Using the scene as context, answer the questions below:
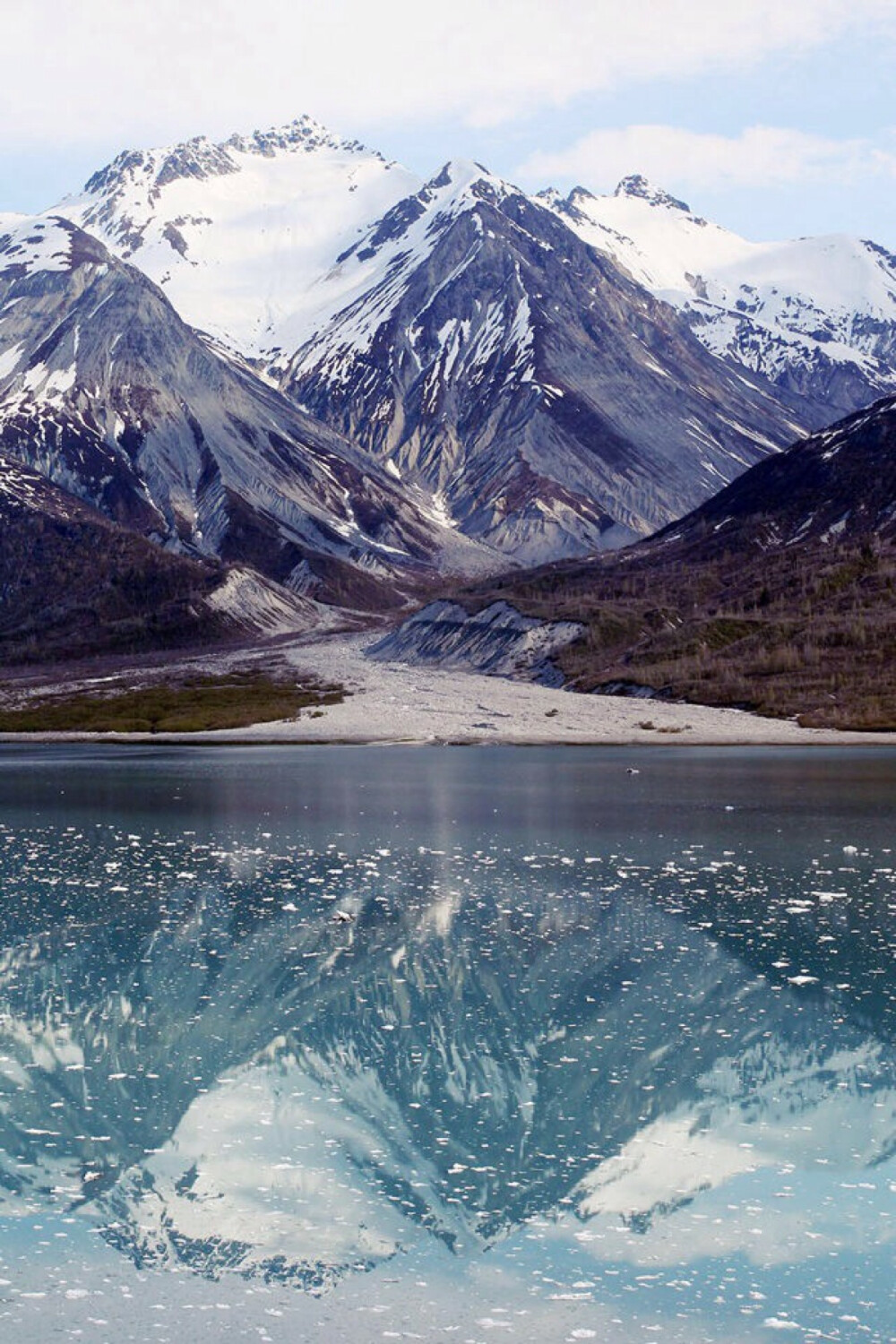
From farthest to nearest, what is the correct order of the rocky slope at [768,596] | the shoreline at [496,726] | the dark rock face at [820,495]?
1. the dark rock face at [820,495]
2. the rocky slope at [768,596]
3. the shoreline at [496,726]

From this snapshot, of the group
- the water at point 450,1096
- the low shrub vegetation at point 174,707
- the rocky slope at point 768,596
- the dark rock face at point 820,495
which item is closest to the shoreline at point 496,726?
the low shrub vegetation at point 174,707

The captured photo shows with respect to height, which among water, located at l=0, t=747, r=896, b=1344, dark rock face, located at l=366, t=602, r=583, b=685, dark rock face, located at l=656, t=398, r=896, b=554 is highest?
dark rock face, located at l=656, t=398, r=896, b=554

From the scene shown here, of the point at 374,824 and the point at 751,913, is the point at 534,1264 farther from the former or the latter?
the point at 374,824

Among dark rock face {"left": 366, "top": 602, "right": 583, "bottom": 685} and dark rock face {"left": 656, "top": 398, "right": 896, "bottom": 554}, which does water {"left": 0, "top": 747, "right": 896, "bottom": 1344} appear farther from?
dark rock face {"left": 656, "top": 398, "right": 896, "bottom": 554}

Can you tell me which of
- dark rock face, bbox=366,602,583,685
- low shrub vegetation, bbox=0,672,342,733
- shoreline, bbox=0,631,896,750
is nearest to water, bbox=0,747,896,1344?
shoreline, bbox=0,631,896,750

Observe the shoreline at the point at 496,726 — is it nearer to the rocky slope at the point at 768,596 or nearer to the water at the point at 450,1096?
the rocky slope at the point at 768,596

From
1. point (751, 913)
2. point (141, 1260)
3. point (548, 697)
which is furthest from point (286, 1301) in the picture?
point (548, 697)

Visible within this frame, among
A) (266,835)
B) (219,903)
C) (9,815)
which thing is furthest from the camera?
(9,815)
